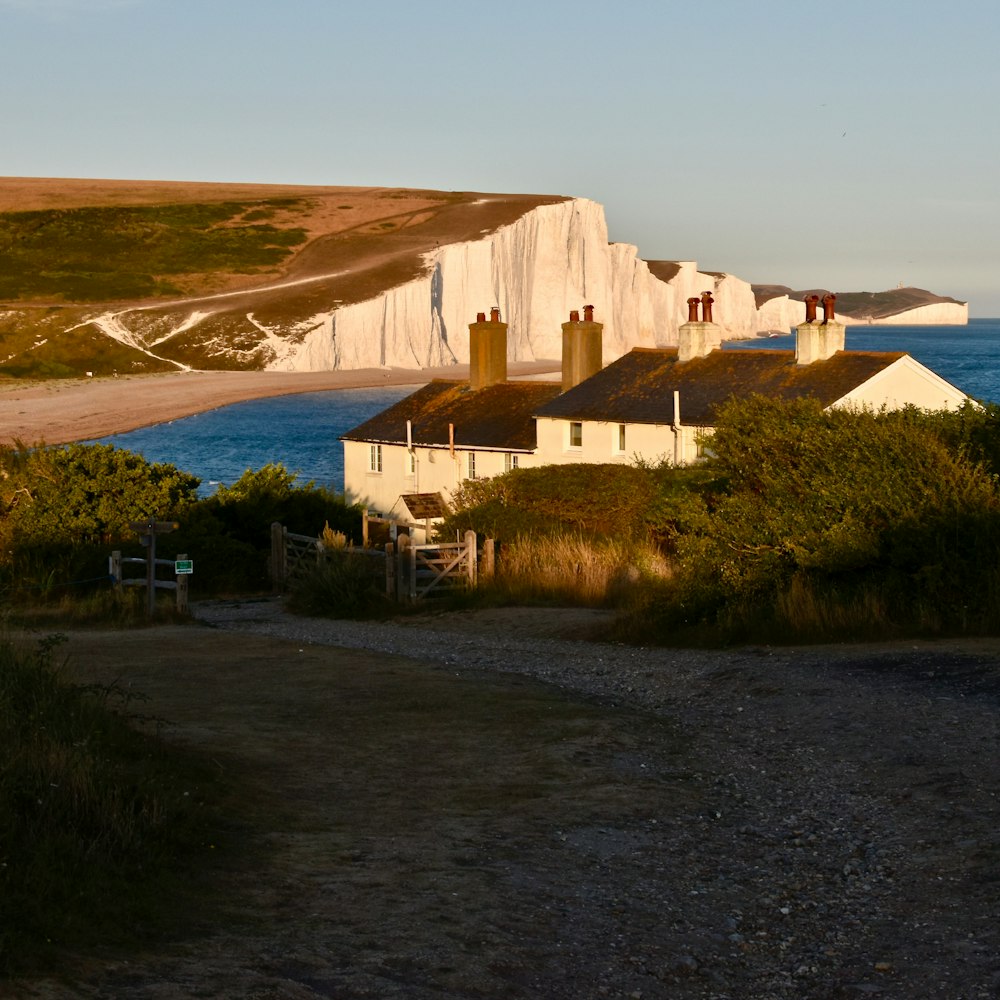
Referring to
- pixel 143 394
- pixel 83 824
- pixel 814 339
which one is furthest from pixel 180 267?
pixel 83 824

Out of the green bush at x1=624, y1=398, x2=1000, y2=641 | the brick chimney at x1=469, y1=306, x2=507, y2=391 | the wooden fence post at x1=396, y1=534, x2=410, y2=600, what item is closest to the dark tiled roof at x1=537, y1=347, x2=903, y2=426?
the brick chimney at x1=469, y1=306, x2=507, y2=391

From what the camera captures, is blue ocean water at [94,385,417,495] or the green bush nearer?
the green bush

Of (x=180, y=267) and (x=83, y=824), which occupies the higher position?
(x=180, y=267)

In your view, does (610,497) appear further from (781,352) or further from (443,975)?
(443,975)

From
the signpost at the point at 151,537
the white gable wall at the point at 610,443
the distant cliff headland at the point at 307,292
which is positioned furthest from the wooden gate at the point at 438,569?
the distant cliff headland at the point at 307,292

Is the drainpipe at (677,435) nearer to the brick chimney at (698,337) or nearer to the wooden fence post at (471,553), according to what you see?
the brick chimney at (698,337)

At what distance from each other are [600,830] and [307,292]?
144 meters

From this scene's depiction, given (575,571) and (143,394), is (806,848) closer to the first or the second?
(575,571)

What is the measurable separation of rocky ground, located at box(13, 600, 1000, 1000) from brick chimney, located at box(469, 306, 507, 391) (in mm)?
30124

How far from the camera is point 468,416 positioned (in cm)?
4341

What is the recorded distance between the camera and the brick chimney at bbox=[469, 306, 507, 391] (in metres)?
45.4

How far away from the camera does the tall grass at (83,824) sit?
6568 mm

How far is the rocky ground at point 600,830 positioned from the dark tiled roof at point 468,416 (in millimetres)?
25892

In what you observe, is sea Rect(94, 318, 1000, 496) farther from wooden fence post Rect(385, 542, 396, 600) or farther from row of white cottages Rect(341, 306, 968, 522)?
wooden fence post Rect(385, 542, 396, 600)
